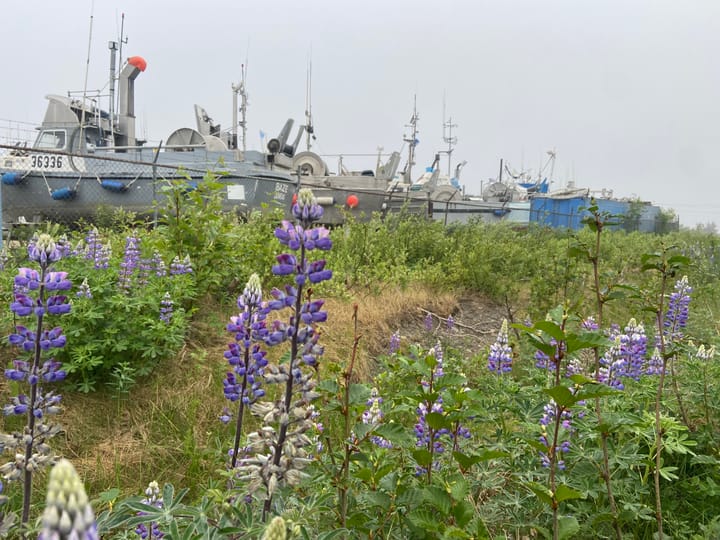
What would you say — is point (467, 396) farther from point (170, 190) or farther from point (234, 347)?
point (170, 190)

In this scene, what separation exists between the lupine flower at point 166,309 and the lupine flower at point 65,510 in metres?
3.17

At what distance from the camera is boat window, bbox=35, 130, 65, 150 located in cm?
1565

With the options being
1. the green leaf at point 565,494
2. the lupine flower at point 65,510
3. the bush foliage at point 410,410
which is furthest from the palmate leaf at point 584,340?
the lupine flower at point 65,510

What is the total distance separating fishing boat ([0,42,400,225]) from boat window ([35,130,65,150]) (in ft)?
0.09

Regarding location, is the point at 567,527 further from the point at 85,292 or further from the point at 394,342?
the point at 85,292

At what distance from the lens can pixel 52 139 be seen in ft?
51.8

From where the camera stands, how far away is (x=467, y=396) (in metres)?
1.65

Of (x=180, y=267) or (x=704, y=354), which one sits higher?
(x=180, y=267)

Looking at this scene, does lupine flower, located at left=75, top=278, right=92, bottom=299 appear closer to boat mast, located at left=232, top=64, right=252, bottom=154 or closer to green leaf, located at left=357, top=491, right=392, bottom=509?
green leaf, located at left=357, top=491, right=392, bottom=509

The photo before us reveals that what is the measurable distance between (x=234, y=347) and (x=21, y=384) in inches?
99.2

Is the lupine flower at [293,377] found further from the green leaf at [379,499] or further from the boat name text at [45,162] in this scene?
the boat name text at [45,162]

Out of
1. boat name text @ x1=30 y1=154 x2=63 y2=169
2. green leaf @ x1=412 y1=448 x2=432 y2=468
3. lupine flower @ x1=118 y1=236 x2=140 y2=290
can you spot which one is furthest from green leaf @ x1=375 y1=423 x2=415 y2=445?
boat name text @ x1=30 y1=154 x2=63 y2=169

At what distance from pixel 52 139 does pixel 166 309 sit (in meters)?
15.7

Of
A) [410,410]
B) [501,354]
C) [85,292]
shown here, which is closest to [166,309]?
[85,292]
